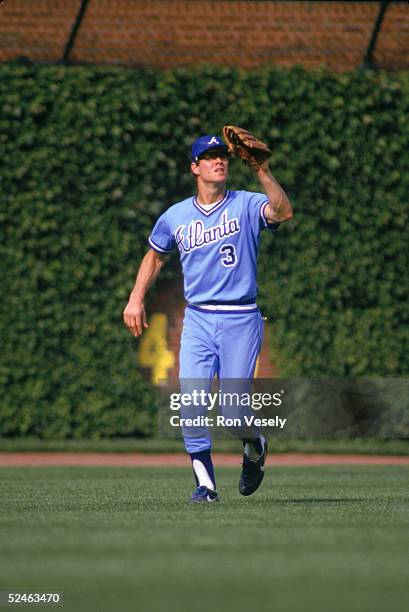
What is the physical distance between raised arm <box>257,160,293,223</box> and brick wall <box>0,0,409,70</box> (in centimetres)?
791

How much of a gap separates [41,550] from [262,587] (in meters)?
1.28

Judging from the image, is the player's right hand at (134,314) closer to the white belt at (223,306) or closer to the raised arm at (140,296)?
the raised arm at (140,296)

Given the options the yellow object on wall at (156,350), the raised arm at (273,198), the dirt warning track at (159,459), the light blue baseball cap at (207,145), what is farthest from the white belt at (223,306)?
the yellow object on wall at (156,350)

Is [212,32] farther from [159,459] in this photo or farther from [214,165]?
[214,165]

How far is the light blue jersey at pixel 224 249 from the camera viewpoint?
25.9 feet

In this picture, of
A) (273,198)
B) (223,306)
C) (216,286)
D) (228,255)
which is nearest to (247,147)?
(273,198)

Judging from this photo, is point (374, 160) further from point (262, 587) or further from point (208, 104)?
point (262, 587)

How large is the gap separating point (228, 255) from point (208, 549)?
2696 mm

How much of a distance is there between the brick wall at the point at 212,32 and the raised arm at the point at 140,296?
288 inches

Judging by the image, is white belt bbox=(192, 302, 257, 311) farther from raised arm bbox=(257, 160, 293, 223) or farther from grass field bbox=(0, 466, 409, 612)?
grass field bbox=(0, 466, 409, 612)

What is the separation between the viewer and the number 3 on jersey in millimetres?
7895

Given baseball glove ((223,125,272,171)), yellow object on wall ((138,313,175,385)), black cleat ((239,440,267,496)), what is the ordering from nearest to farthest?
baseball glove ((223,125,272,171)), black cleat ((239,440,267,496)), yellow object on wall ((138,313,175,385))

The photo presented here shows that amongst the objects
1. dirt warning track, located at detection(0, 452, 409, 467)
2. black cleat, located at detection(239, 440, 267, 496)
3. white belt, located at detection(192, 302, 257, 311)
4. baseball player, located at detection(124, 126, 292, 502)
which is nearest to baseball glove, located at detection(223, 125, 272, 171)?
baseball player, located at detection(124, 126, 292, 502)

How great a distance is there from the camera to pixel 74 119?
1419 cm
